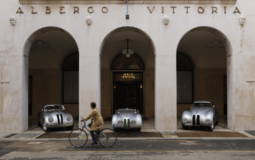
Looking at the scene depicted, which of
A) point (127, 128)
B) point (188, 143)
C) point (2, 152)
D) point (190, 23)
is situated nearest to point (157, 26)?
point (190, 23)

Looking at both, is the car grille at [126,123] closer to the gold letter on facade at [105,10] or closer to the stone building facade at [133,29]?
the stone building facade at [133,29]

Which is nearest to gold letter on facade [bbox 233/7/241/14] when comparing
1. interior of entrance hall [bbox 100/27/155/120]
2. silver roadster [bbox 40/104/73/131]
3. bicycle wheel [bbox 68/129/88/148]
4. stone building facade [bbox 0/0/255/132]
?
stone building facade [bbox 0/0/255/132]

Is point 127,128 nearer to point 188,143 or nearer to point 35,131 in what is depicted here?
point 188,143

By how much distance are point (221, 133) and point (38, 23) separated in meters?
10.1

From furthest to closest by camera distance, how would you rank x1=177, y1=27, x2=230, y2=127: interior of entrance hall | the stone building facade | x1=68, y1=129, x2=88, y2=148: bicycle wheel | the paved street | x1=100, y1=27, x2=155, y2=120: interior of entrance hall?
x1=177, y1=27, x2=230, y2=127: interior of entrance hall, x1=100, y1=27, x2=155, y2=120: interior of entrance hall, the stone building facade, x1=68, y1=129, x2=88, y2=148: bicycle wheel, the paved street

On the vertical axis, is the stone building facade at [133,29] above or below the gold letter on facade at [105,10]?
below

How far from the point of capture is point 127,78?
20922 millimetres

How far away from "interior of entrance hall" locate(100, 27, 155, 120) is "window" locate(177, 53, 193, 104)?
6.48ft

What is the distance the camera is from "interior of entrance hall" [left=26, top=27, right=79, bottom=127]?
68.2ft

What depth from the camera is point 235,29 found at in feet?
48.9

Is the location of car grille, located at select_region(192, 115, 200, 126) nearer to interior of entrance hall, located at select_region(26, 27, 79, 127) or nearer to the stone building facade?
the stone building facade

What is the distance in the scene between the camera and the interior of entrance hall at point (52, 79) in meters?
20.8

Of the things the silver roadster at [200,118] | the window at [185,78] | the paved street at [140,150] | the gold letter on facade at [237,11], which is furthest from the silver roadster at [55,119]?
the gold letter on facade at [237,11]

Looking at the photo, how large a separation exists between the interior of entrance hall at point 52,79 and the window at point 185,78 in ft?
23.7
